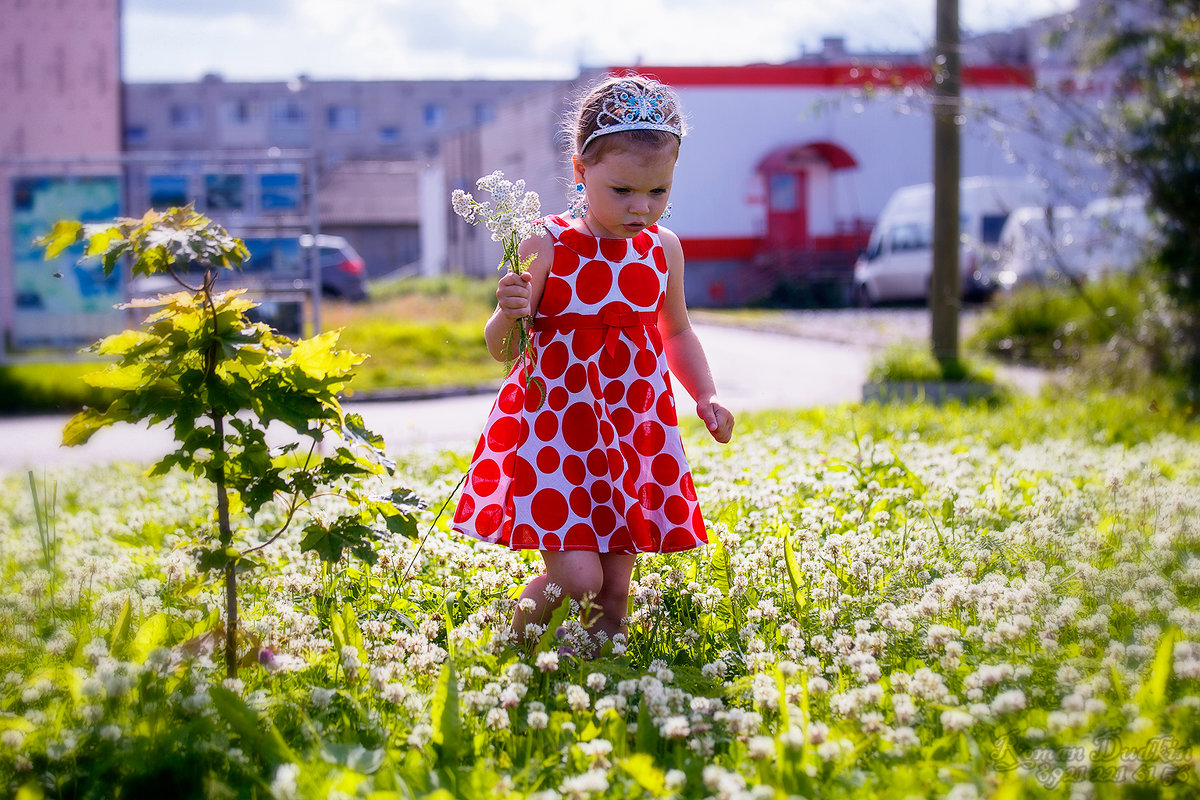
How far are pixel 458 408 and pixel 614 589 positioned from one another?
9343mm

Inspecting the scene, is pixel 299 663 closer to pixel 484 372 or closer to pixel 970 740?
pixel 970 740

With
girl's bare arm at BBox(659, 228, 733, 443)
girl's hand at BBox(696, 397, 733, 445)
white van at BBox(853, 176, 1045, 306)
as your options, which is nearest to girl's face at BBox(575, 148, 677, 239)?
girl's bare arm at BBox(659, 228, 733, 443)

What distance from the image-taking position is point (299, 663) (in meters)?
2.84

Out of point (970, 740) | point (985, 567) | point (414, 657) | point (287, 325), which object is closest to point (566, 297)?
point (414, 657)

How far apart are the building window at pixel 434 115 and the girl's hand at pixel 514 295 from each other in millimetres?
67253

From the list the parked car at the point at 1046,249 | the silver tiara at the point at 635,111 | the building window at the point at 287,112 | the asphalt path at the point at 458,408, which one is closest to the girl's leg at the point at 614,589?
the silver tiara at the point at 635,111

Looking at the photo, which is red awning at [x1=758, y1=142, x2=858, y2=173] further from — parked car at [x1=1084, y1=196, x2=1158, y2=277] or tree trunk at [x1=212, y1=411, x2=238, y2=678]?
tree trunk at [x1=212, y1=411, x2=238, y2=678]

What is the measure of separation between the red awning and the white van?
20.4 feet

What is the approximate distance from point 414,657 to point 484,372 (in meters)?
12.7

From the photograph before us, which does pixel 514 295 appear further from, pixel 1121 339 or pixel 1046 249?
pixel 1046 249

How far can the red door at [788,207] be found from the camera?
35.8 metres

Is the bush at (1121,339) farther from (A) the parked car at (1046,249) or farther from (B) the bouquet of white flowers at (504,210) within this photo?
(B) the bouquet of white flowers at (504,210)

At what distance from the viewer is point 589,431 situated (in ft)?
11.2

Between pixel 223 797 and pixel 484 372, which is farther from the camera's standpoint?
pixel 484 372
